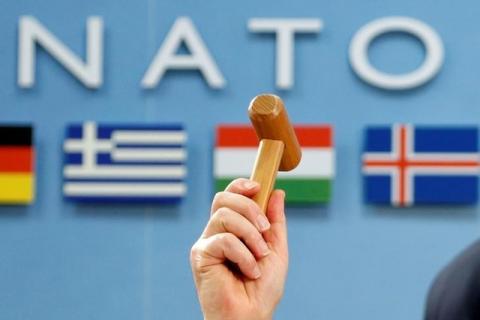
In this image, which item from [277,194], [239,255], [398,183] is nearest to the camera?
[239,255]

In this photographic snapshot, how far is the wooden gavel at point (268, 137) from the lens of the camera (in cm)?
107

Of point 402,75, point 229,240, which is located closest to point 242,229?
point 229,240

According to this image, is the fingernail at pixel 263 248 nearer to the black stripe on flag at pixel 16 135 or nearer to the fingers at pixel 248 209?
the fingers at pixel 248 209

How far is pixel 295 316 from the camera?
246 centimetres

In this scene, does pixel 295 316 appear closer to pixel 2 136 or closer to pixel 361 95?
pixel 361 95

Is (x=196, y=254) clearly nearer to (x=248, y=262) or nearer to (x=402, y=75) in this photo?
(x=248, y=262)

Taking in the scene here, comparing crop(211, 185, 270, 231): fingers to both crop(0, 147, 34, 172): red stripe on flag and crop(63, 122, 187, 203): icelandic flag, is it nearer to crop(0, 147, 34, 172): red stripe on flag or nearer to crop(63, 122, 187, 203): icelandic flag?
crop(63, 122, 187, 203): icelandic flag

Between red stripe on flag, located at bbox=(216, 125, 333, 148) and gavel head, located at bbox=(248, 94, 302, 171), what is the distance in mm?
1287

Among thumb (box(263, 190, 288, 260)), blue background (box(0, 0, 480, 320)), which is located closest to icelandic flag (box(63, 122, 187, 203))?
blue background (box(0, 0, 480, 320))

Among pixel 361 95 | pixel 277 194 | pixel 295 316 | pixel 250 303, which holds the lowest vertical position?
pixel 295 316

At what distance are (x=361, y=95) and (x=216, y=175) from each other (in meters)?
0.45

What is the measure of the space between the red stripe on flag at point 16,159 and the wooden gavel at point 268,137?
58.5 inches

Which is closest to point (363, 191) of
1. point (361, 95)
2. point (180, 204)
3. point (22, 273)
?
point (361, 95)

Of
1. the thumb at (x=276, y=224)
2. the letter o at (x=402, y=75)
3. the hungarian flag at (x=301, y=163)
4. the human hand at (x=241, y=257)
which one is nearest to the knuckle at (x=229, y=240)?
the human hand at (x=241, y=257)
